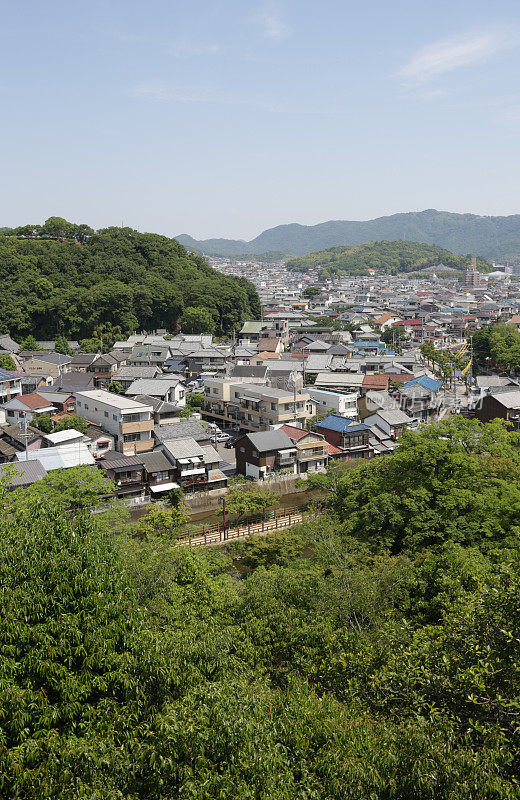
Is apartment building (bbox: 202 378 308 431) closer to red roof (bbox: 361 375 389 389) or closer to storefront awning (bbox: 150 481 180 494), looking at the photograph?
red roof (bbox: 361 375 389 389)

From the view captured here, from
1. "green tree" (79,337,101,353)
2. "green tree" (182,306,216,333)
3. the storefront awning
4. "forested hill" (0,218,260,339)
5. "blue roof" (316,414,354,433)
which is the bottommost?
the storefront awning

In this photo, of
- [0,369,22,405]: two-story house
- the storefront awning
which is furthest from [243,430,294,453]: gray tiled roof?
[0,369,22,405]: two-story house

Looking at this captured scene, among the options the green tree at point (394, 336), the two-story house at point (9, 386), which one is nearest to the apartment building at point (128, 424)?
the two-story house at point (9, 386)

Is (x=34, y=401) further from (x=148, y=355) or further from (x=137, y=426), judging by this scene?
(x=148, y=355)

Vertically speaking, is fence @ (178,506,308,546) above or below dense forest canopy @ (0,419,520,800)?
below

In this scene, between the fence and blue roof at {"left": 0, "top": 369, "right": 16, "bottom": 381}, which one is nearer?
the fence

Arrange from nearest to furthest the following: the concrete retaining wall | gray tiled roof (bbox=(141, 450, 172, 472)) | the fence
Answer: the fence, gray tiled roof (bbox=(141, 450, 172, 472)), the concrete retaining wall

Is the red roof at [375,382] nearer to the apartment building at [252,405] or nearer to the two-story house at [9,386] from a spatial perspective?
the apartment building at [252,405]

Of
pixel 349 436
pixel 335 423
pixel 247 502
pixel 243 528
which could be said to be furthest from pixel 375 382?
pixel 243 528
